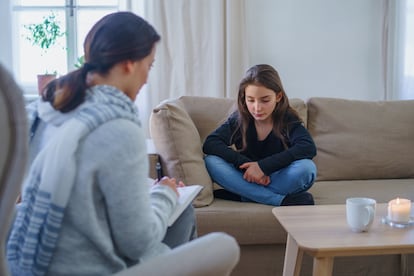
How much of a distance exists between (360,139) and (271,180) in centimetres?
64

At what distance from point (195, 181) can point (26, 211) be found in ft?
3.88

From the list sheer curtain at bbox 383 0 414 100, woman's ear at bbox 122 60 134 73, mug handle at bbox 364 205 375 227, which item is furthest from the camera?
sheer curtain at bbox 383 0 414 100

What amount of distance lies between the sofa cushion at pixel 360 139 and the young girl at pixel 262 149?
35 cm

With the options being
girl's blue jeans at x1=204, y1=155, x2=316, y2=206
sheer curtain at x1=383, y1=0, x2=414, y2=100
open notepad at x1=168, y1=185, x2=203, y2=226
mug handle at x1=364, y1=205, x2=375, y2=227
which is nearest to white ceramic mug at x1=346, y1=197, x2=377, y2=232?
mug handle at x1=364, y1=205, x2=375, y2=227

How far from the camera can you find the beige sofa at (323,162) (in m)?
2.16

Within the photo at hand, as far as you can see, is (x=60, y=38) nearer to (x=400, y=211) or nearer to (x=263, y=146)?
(x=263, y=146)

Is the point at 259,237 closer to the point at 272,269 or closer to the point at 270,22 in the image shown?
the point at 272,269

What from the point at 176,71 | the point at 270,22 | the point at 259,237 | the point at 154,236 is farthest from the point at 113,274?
the point at 270,22

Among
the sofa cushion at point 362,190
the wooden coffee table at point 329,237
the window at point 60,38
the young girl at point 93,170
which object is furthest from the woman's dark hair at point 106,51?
the window at point 60,38

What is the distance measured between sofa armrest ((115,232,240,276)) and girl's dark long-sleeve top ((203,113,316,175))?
44.6 inches

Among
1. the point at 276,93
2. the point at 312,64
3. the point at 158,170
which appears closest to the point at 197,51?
the point at 312,64

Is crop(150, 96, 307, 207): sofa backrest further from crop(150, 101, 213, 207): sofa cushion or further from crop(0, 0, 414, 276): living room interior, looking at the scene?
crop(0, 0, 414, 276): living room interior

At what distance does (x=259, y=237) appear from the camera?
2.14 m

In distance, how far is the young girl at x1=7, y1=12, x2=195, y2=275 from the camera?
104cm
